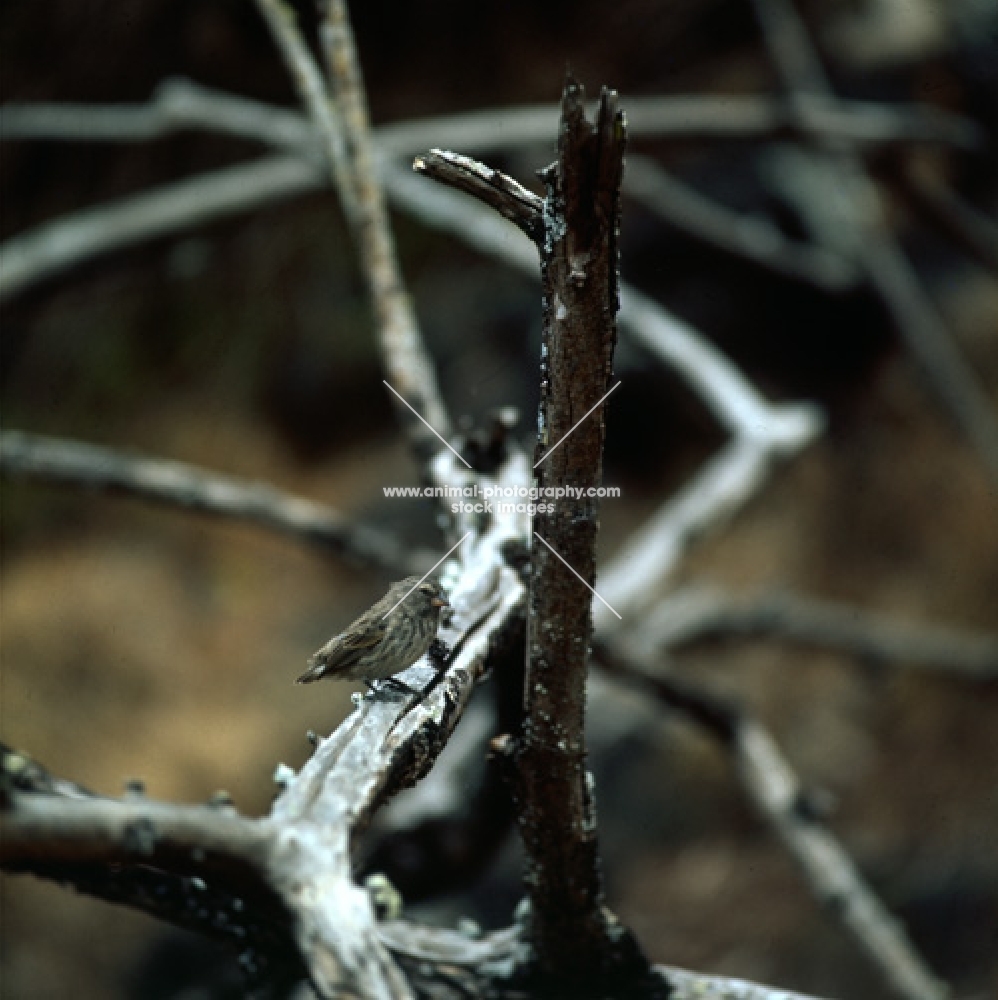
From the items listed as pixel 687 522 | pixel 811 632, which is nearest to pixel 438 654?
pixel 687 522

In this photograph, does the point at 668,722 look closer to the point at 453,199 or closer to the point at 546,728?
the point at 453,199

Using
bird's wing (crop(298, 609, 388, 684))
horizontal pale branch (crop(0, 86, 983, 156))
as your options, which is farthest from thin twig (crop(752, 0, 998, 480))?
bird's wing (crop(298, 609, 388, 684))

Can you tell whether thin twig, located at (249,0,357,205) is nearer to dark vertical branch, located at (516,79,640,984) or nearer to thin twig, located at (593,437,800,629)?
thin twig, located at (593,437,800,629)

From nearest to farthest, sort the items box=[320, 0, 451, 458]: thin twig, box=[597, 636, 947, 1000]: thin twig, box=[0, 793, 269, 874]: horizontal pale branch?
1. box=[0, 793, 269, 874]: horizontal pale branch
2. box=[320, 0, 451, 458]: thin twig
3. box=[597, 636, 947, 1000]: thin twig

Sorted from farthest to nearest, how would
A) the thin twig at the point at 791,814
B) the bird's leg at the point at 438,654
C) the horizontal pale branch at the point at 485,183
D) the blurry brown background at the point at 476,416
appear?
the blurry brown background at the point at 476,416
the thin twig at the point at 791,814
the bird's leg at the point at 438,654
the horizontal pale branch at the point at 485,183

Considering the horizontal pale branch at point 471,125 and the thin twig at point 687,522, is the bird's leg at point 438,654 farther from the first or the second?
the horizontal pale branch at point 471,125

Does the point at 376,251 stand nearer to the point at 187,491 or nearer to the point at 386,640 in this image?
the point at 187,491

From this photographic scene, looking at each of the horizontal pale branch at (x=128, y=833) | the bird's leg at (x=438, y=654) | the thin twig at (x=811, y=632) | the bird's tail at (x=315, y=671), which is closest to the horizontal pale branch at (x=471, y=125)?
the thin twig at (x=811, y=632)
